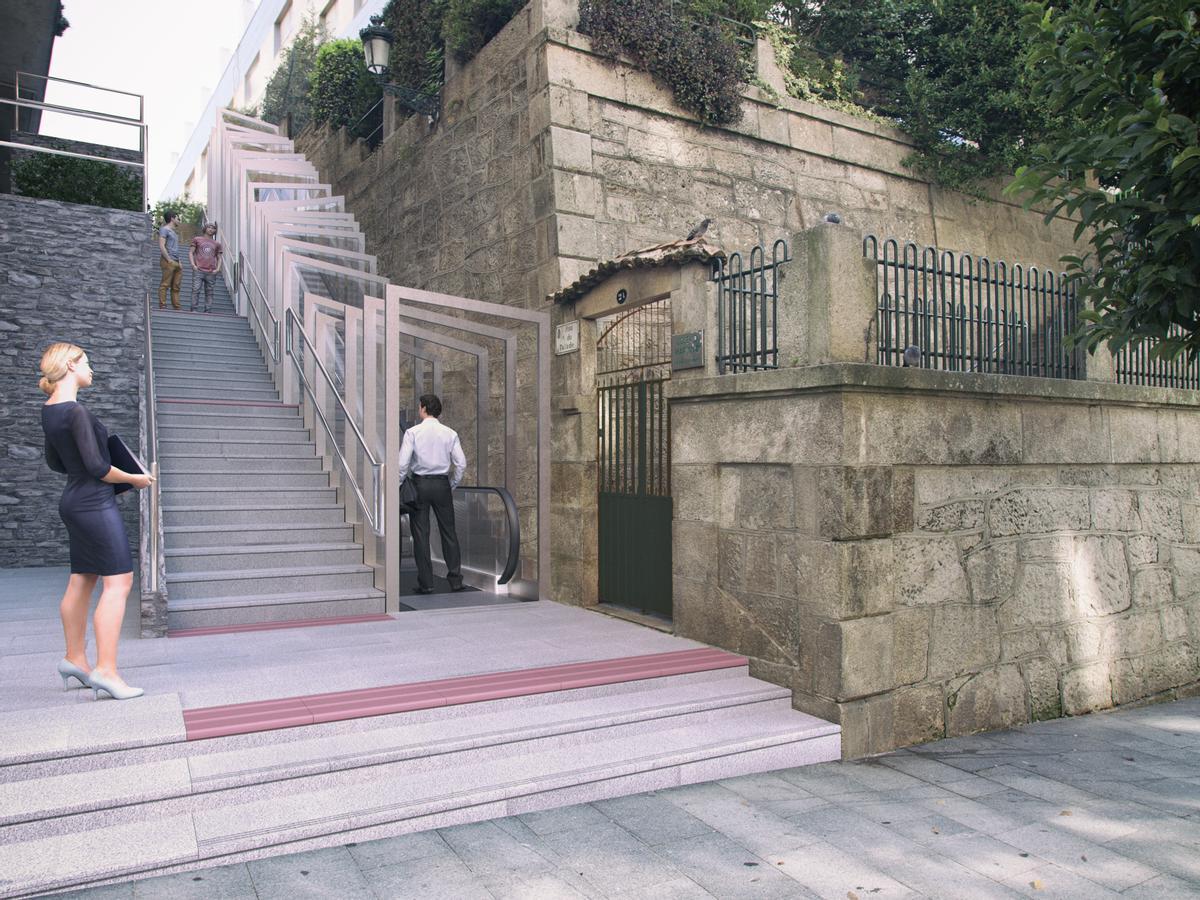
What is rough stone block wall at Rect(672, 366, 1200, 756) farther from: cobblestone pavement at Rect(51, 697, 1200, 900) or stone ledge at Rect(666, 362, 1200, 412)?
cobblestone pavement at Rect(51, 697, 1200, 900)

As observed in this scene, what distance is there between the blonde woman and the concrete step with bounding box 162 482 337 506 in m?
3.29

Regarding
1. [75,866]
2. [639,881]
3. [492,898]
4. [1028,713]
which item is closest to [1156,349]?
[1028,713]

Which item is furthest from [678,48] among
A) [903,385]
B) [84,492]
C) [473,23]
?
[84,492]

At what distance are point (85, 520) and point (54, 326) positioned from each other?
725cm

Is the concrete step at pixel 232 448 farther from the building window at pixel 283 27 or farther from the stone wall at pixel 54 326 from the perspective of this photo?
the building window at pixel 283 27

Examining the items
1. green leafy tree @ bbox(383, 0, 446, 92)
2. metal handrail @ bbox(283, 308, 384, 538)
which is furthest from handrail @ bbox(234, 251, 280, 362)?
green leafy tree @ bbox(383, 0, 446, 92)

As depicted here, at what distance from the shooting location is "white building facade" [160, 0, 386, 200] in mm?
21875

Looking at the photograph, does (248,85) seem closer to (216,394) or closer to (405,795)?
(216,394)

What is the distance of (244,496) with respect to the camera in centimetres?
802

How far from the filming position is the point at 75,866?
3.23 m

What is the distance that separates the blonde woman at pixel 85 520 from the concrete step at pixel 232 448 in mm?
4066

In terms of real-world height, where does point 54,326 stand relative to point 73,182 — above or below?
below

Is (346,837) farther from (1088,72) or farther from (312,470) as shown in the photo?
(312,470)

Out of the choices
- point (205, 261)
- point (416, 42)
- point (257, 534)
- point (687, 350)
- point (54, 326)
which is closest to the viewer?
point (687, 350)
